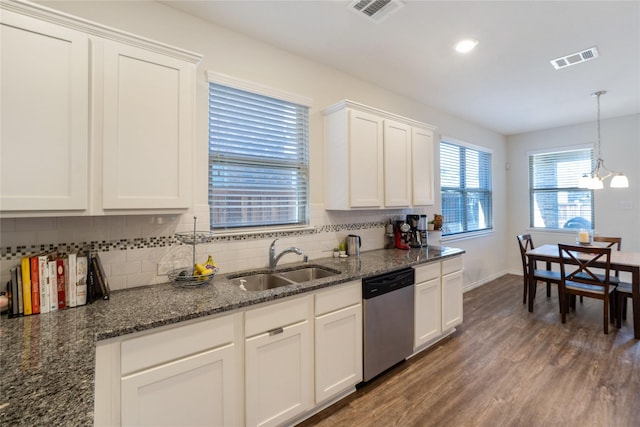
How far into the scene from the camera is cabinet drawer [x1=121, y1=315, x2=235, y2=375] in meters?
1.30

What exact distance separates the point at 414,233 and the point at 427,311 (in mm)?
971

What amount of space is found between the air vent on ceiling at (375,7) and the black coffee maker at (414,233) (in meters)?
2.10

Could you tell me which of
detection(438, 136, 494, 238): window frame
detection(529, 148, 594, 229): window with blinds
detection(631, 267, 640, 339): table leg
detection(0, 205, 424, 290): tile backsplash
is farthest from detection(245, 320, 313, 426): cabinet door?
detection(529, 148, 594, 229): window with blinds

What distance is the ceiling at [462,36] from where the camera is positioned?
2.05 m

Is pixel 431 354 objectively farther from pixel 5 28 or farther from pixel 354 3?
pixel 5 28

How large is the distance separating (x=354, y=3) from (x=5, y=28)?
185cm

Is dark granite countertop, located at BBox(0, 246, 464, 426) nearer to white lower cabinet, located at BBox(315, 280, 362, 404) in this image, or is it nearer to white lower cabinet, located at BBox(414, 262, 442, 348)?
white lower cabinet, located at BBox(315, 280, 362, 404)

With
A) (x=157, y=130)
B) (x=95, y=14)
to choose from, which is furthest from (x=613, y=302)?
(x=95, y=14)

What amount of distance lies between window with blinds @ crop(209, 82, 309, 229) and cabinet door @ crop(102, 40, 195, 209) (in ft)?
1.59

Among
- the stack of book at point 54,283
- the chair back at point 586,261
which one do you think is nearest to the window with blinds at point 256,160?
the stack of book at point 54,283

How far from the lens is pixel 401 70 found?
9.78 ft

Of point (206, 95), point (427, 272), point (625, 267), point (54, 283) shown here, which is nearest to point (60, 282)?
point (54, 283)

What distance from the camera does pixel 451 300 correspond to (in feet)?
9.93

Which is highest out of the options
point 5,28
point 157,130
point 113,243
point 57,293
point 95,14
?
point 95,14
